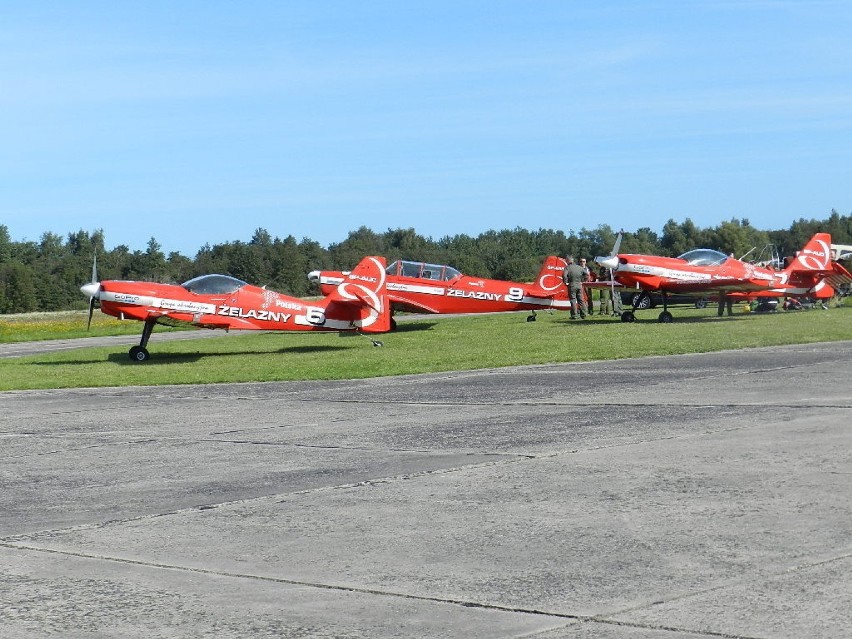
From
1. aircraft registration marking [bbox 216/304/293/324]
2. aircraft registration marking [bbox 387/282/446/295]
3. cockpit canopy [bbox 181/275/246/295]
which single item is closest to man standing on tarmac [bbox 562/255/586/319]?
aircraft registration marking [bbox 387/282/446/295]

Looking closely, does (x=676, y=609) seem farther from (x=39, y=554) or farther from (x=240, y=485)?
(x=240, y=485)

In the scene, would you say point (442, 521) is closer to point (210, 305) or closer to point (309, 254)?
point (210, 305)

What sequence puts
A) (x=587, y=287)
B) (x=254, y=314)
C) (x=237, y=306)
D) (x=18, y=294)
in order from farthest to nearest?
(x=18, y=294)
(x=587, y=287)
(x=254, y=314)
(x=237, y=306)

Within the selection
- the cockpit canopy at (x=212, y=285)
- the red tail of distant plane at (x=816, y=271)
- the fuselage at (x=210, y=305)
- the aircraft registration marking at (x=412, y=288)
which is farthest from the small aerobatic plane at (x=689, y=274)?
the cockpit canopy at (x=212, y=285)

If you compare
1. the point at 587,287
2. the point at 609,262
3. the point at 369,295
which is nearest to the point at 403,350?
the point at 369,295

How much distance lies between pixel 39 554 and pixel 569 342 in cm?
1837

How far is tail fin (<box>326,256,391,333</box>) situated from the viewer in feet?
86.0

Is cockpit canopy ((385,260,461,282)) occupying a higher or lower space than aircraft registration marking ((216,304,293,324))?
higher

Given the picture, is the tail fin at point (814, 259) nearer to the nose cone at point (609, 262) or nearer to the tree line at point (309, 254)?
the nose cone at point (609, 262)

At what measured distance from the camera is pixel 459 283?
34.1 m

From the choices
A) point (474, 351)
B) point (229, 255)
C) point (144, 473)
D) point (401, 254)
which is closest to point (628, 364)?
point (474, 351)

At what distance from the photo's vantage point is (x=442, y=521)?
6.87 m

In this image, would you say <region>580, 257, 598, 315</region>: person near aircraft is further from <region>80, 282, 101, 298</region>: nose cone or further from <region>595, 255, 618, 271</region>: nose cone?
<region>80, 282, 101, 298</region>: nose cone

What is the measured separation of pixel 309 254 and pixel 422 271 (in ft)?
236
